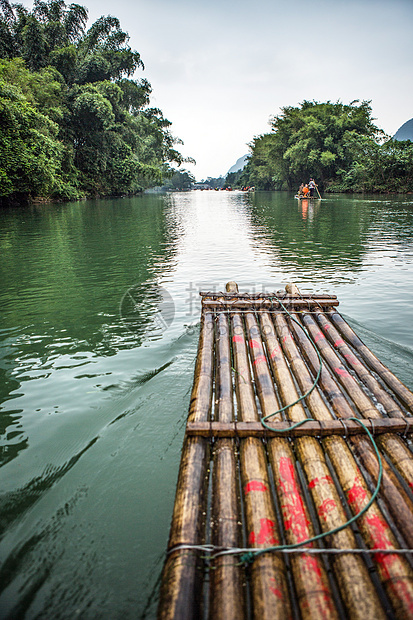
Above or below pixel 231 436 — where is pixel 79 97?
above

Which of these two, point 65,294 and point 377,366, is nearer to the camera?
point 377,366

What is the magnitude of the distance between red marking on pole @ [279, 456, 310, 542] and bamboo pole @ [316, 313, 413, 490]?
0.83m

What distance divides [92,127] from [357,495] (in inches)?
1858

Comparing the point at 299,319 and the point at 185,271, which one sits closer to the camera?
the point at 299,319

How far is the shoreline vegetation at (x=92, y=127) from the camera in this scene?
2636 centimetres

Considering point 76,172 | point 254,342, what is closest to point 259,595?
point 254,342

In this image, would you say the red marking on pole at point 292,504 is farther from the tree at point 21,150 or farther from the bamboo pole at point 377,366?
the tree at point 21,150

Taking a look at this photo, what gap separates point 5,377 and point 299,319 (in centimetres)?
418

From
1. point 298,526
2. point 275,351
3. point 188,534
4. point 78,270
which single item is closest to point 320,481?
point 298,526

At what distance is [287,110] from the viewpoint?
212 feet

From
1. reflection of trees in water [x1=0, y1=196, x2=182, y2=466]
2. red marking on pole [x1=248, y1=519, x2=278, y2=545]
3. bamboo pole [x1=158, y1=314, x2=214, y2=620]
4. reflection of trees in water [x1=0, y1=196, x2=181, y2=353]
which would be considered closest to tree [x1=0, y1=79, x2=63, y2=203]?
reflection of trees in water [x1=0, y1=196, x2=181, y2=353]

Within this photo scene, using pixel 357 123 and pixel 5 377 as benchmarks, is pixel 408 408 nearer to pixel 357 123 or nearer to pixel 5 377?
pixel 5 377

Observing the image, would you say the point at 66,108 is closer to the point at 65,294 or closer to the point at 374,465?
the point at 65,294

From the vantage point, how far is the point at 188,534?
2158 millimetres
